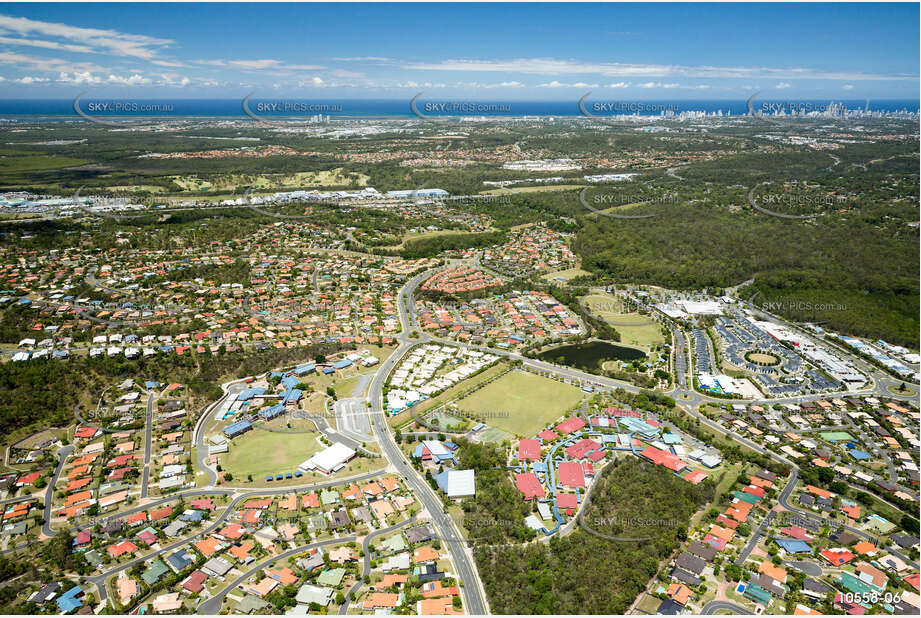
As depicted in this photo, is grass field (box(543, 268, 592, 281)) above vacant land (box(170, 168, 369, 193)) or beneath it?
beneath

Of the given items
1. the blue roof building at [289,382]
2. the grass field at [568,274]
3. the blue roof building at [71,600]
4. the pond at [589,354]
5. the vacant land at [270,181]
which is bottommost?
the blue roof building at [71,600]

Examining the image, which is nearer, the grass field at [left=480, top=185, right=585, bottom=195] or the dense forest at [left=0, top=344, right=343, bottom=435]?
the dense forest at [left=0, top=344, right=343, bottom=435]

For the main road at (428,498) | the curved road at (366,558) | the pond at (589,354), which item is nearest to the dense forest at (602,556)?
the main road at (428,498)

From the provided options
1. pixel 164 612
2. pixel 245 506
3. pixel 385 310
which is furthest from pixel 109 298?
pixel 164 612

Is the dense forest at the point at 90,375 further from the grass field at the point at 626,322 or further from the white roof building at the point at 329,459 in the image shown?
the grass field at the point at 626,322

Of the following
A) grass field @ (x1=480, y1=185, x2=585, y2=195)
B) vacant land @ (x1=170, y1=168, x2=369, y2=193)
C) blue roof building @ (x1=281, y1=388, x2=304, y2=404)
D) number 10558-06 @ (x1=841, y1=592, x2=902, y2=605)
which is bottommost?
number 10558-06 @ (x1=841, y1=592, x2=902, y2=605)

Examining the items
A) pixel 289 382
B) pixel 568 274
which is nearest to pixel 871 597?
pixel 289 382

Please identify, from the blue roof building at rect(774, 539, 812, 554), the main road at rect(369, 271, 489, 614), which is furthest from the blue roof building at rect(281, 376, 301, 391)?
the blue roof building at rect(774, 539, 812, 554)

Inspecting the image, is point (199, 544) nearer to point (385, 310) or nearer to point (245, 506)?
point (245, 506)

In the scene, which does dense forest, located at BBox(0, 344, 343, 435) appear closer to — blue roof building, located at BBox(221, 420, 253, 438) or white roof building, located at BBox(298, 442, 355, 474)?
blue roof building, located at BBox(221, 420, 253, 438)
